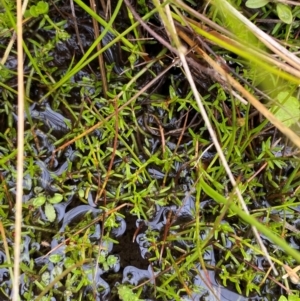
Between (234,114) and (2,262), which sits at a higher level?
(234,114)

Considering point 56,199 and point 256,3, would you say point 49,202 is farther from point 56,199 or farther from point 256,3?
point 256,3

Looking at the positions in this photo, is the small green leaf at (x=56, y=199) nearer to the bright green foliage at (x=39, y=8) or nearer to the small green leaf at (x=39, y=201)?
the small green leaf at (x=39, y=201)

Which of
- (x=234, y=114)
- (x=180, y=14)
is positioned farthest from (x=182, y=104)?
(x=180, y=14)

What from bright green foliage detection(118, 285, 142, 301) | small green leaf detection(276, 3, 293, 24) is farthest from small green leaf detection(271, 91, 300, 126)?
bright green foliage detection(118, 285, 142, 301)

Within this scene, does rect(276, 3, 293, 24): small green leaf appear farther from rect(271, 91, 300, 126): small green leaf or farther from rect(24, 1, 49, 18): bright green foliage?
rect(24, 1, 49, 18): bright green foliage

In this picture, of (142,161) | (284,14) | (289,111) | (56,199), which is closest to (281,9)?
(284,14)

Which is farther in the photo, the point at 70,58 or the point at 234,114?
the point at 70,58

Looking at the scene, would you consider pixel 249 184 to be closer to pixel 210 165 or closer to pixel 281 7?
pixel 210 165

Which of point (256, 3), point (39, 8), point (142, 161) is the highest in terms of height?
point (256, 3)

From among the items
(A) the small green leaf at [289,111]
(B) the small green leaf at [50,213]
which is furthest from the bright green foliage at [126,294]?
(A) the small green leaf at [289,111]
